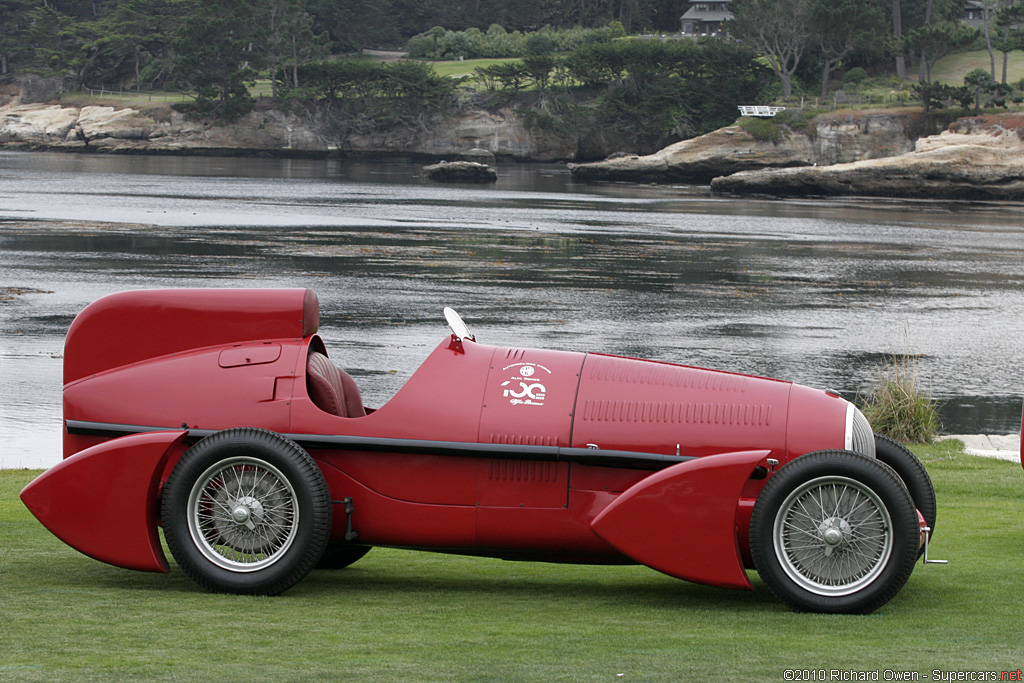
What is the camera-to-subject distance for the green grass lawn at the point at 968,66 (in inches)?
3999

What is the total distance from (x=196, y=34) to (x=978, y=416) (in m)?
123

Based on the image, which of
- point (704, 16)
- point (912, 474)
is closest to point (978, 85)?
point (704, 16)

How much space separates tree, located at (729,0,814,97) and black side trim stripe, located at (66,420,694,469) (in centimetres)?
10561

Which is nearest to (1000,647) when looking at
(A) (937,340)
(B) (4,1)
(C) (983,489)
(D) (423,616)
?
(D) (423,616)

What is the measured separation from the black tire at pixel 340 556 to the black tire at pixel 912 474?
305 cm

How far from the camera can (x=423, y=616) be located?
5.22m

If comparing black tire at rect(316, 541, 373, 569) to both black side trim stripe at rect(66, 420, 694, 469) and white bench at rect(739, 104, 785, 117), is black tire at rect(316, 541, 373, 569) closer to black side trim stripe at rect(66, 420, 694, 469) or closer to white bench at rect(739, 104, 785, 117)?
black side trim stripe at rect(66, 420, 694, 469)

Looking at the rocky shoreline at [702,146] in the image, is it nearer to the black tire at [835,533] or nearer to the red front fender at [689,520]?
the black tire at [835,533]

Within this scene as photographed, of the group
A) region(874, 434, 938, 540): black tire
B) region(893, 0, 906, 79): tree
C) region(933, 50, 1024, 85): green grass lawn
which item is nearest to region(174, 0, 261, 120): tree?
region(893, 0, 906, 79): tree

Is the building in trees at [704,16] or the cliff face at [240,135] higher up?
the building in trees at [704,16]

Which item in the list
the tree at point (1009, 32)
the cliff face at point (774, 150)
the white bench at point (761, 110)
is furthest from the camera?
the white bench at point (761, 110)

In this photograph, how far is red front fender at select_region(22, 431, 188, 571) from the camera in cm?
580

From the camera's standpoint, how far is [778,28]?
107 meters

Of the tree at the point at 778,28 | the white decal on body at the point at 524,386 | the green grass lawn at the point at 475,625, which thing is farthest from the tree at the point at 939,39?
the white decal on body at the point at 524,386
